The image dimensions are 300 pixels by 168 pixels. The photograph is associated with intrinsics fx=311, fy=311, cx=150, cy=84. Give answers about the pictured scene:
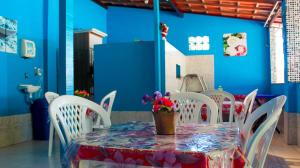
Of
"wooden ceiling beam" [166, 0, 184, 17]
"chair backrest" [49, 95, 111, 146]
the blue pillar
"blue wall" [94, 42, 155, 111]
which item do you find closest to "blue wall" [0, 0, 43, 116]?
"blue wall" [94, 42, 155, 111]

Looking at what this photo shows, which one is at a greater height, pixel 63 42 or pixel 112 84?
pixel 63 42

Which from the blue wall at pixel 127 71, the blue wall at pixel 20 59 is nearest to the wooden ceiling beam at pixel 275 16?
the blue wall at pixel 127 71

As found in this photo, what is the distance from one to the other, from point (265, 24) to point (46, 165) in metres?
8.08

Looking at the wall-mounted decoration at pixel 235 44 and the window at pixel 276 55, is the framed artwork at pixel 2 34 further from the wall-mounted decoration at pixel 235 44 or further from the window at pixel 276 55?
the window at pixel 276 55

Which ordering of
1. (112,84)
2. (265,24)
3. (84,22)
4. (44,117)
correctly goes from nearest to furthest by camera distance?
(44,117), (112,84), (84,22), (265,24)

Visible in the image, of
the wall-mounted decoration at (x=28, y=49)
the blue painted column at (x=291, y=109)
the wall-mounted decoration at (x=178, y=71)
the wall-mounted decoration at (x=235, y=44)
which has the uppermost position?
the wall-mounted decoration at (x=235, y=44)

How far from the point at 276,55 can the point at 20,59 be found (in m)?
7.51

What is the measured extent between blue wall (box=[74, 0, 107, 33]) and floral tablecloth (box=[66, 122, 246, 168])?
7.34 meters

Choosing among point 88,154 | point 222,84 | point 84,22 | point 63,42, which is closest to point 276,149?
point 63,42

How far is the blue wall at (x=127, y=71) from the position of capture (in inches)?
255

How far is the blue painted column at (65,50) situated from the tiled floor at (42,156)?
3.43ft

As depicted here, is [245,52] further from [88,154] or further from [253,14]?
[88,154]

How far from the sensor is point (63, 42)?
4.96 metres

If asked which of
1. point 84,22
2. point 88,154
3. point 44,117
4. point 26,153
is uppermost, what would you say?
point 84,22
